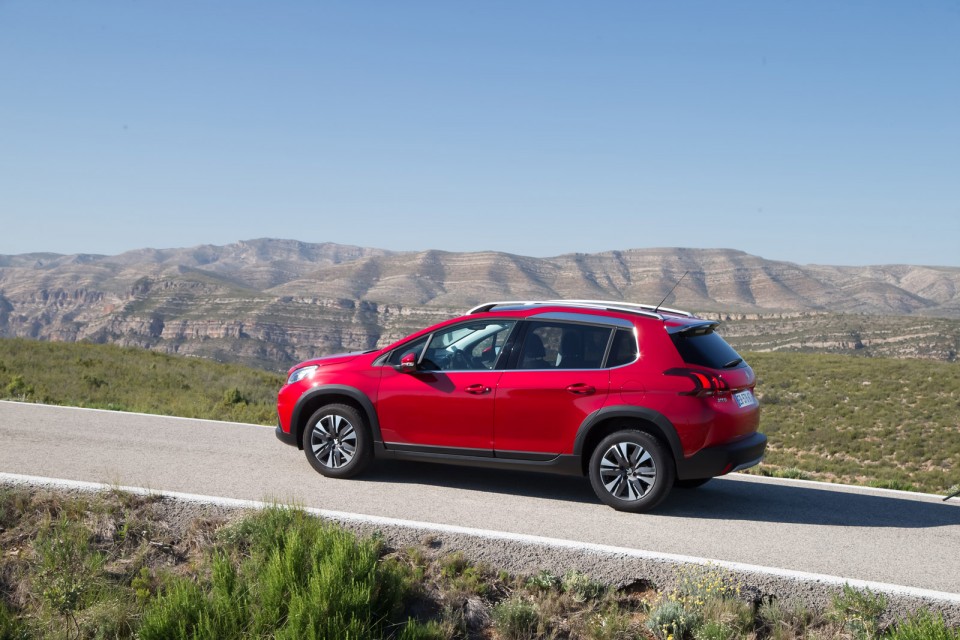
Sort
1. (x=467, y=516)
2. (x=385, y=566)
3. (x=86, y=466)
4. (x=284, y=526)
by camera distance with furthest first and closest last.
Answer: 1. (x=86, y=466)
2. (x=467, y=516)
3. (x=284, y=526)
4. (x=385, y=566)

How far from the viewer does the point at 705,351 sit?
6887 mm

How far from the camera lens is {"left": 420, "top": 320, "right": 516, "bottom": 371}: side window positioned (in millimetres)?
7312

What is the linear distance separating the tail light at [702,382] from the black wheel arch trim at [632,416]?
289mm

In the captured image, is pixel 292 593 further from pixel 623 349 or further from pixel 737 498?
pixel 737 498

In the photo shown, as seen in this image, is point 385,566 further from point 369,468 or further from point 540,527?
point 369,468

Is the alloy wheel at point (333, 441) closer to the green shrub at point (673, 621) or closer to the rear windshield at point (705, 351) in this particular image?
the rear windshield at point (705, 351)

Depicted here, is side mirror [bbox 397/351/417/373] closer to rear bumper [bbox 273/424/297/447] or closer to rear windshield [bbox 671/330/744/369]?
rear bumper [bbox 273/424/297/447]

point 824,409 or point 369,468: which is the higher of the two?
point 369,468

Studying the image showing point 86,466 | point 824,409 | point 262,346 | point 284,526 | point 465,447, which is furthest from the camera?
point 262,346

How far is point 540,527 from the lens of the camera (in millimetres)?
6254

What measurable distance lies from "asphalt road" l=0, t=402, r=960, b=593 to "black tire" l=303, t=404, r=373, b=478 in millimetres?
148

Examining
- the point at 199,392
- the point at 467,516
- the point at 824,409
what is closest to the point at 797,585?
the point at 467,516

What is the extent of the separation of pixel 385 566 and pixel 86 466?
395 centimetres

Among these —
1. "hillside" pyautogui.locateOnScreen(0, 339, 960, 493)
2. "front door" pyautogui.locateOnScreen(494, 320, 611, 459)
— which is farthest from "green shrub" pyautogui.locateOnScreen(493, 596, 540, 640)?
"hillside" pyautogui.locateOnScreen(0, 339, 960, 493)
